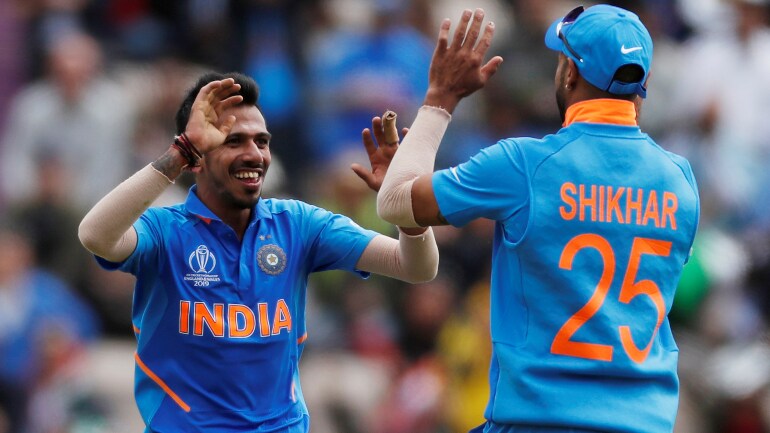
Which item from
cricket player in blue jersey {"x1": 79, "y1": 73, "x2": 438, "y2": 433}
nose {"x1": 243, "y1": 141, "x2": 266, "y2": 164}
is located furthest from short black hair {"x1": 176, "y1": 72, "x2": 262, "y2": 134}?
nose {"x1": 243, "y1": 141, "x2": 266, "y2": 164}

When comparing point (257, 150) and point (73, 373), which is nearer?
point (257, 150)

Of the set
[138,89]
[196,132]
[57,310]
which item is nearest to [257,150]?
[196,132]

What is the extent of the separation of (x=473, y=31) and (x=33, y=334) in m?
6.39

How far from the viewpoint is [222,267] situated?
232 inches

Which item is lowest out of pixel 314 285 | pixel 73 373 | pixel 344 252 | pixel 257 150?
pixel 73 373

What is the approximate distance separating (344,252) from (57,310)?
5393 mm

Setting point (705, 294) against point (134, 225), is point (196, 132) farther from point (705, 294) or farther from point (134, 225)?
point (705, 294)

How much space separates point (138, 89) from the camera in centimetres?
1248

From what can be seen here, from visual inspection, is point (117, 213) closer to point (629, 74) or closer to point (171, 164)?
point (171, 164)

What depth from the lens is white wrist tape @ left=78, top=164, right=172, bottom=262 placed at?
18.0 ft

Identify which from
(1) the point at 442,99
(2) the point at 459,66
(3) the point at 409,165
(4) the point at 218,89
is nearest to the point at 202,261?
(4) the point at 218,89

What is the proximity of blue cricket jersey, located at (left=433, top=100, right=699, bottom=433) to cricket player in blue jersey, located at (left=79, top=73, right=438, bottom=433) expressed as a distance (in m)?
0.75

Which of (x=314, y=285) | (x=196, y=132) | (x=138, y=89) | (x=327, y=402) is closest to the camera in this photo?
(x=196, y=132)

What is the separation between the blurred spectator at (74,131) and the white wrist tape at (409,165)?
6.75 metres
